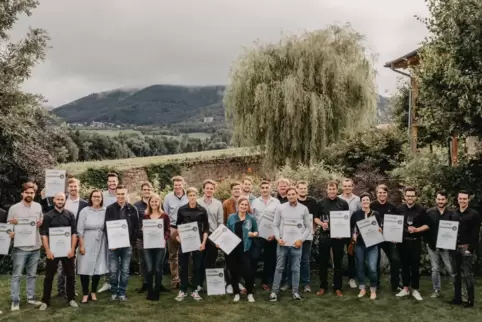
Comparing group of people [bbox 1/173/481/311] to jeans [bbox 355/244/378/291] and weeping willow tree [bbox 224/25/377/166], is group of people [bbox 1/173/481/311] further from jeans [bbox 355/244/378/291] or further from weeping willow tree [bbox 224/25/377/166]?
weeping willow tree [bbox 224/25/377/166]

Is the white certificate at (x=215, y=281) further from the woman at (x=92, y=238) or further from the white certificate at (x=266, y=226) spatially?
the woman at (x=92, y=238)

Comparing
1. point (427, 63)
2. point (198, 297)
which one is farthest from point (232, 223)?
point (427, 63)

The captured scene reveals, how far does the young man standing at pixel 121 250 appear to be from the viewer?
7.95 meters

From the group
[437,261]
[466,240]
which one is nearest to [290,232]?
[437,261]

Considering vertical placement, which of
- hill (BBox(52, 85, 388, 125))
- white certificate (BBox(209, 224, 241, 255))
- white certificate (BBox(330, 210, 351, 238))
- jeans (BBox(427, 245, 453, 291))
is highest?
hill (BBox(52, 85, 388, 125))

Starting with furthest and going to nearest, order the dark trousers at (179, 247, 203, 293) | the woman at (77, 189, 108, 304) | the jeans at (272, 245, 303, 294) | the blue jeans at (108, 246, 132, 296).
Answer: the dark trousers at (179, 247, 203, 293) < the jeans at (272, 245, 303, 294) < the blue jeans at (108, 246, 132, 296) < the woman at (77, 189, 108, 304)

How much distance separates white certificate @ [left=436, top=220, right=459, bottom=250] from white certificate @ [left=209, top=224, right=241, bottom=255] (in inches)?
119

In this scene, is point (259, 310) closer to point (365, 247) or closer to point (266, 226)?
point (266, 226)

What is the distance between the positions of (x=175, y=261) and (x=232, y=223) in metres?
1.63

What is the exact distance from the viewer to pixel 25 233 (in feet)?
24.9

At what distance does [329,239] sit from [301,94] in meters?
12.6

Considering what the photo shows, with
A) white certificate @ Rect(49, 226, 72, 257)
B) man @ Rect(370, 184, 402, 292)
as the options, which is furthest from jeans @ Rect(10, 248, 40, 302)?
man @ Rect(370, 184, 402, 292)

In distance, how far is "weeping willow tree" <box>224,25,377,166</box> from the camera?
2039 centimetres

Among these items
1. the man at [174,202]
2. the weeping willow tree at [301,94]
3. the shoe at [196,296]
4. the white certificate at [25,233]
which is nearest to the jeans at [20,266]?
the white certificate at [25,233]
